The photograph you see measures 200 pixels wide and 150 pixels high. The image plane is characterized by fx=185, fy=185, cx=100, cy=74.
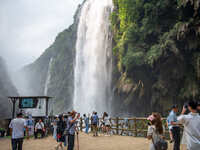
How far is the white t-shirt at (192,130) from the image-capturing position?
3.37m

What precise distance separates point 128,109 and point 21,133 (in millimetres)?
19747

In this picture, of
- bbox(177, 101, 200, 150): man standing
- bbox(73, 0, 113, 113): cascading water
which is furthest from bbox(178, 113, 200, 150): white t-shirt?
bbox(73, 0, 113, 113): cascading water

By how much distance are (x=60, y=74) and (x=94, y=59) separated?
27031mm

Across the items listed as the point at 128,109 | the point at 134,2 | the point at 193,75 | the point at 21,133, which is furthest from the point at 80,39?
the point at 21,133

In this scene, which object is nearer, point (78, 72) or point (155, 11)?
point (155, 11)

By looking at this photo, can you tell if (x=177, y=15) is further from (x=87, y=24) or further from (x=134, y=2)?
(x=87, y=24)

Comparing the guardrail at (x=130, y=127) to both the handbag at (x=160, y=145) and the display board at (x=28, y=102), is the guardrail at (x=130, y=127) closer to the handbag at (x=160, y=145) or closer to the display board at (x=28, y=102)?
the display board at (x=28, y=102)

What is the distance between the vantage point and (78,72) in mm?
35500

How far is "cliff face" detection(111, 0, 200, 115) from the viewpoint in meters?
17.5

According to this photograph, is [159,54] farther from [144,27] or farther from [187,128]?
[187,128]

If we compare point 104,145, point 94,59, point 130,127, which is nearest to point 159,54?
point 130,127

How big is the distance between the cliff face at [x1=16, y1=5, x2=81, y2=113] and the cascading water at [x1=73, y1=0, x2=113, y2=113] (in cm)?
1528

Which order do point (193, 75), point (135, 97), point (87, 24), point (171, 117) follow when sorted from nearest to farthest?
point (171, 117) → point (193, 75) → point (135, 97) → point (87, 24)

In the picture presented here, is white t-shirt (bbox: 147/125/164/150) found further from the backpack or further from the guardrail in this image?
the guardrail
